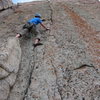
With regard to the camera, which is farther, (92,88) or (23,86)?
(23,86)

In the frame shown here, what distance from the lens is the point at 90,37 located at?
483 inches

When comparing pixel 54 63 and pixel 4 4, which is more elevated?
pixel 4 4

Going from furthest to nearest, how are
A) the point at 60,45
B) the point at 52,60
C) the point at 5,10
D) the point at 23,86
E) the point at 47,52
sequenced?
the point at 5,10 → the point at 60,45 → the point at 47,52 → the point at 52,60 → the point at 23,86

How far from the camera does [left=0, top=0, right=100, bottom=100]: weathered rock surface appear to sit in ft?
25.9

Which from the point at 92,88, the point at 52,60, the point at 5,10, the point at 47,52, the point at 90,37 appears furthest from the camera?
the point at 5,10

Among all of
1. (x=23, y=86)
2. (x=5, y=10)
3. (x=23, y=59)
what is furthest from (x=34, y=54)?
(x=5, y=10)

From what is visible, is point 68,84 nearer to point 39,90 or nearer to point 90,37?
point 39,90

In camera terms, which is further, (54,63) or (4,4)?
(4,4)

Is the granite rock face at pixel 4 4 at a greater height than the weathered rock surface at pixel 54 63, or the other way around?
the granite rock face at pixel 4 4

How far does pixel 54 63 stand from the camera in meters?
9.56

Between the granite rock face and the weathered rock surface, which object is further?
the granite rock face

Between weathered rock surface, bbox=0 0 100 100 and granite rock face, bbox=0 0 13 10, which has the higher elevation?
granite rock face, bbox=0 0 13 10

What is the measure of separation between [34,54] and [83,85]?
3379 mm

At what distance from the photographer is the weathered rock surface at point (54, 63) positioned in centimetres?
791
